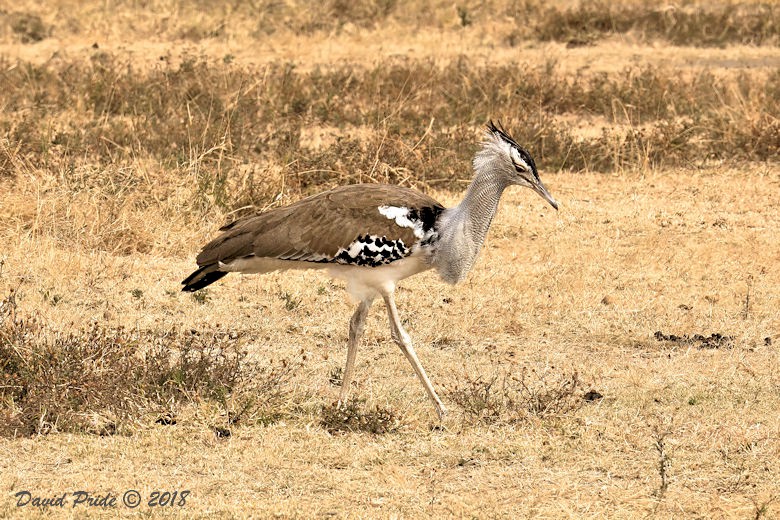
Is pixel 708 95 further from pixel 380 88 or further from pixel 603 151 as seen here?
pixel 380 88

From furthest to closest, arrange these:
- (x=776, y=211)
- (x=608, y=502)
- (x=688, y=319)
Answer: (x=776, y=211) < (x=688, y=319) < (x=608, y=502)

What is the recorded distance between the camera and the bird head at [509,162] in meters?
5.87

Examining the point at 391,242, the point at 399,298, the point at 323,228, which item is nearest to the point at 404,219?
the point at 391,242

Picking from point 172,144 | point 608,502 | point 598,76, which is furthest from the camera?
point 598,76

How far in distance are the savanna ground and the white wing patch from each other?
2.58 feet

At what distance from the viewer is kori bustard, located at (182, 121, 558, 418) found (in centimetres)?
588

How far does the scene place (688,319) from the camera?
7449 millimetres

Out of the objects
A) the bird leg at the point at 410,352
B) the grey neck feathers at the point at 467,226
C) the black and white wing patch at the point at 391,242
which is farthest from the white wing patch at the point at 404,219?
the bird leg at the point at 410,352

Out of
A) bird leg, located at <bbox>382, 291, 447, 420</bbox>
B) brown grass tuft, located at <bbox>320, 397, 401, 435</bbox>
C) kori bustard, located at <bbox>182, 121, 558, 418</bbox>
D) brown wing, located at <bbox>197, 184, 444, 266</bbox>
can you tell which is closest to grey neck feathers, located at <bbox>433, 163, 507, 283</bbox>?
kori bustard, located at <bbox>182, 121, 558, 418</bbox>

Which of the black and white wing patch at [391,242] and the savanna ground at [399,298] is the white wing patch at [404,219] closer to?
the black and white wing patch at [391,242]

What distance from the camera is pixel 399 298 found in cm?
784

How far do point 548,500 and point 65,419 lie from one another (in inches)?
85.8

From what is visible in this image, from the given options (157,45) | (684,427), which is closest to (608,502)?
(684,427)

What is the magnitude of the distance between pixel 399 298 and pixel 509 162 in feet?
6.99
